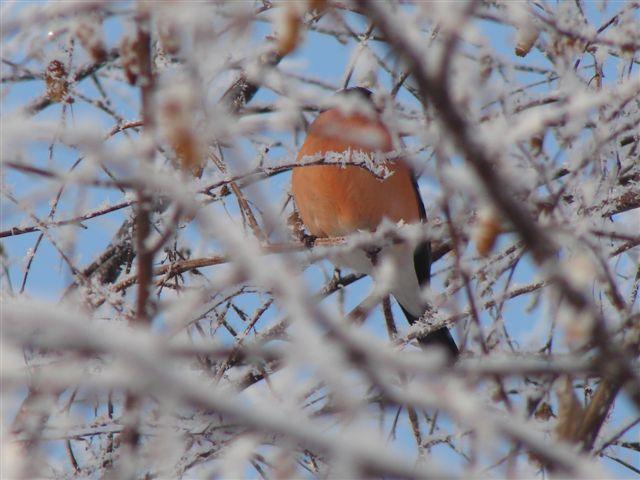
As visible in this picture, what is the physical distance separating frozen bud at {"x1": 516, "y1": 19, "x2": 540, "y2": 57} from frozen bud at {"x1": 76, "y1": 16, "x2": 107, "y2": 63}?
0.85 metres

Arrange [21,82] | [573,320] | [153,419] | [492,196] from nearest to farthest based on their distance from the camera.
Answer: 1. [492,196]
2. [573,320]
3. [153,419]
4. [21,82]

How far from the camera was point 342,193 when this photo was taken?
338 centimetres

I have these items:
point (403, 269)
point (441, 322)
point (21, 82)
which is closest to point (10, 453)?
point (441, 322)

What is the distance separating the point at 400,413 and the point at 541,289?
523 mm

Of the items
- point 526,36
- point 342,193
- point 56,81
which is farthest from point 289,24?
point 342,193

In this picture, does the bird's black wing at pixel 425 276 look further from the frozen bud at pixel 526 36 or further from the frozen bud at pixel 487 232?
the frozen bud at pixel 487 232

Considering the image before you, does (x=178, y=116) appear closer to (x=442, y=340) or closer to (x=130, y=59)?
(x=130, y=59)

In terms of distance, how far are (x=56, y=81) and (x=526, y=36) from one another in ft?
3.79

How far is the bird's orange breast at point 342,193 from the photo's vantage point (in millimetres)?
3350

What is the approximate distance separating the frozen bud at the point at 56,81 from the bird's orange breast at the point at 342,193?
115cm

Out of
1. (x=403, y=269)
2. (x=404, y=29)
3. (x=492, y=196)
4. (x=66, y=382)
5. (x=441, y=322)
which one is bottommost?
(x=66, y=382)

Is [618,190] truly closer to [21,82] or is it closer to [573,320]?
[573,320]

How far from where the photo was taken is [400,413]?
254 centimetres

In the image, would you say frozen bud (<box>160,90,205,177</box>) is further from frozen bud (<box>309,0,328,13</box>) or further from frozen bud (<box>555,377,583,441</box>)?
frozen bud (<box>555,377,583,441</box>)
